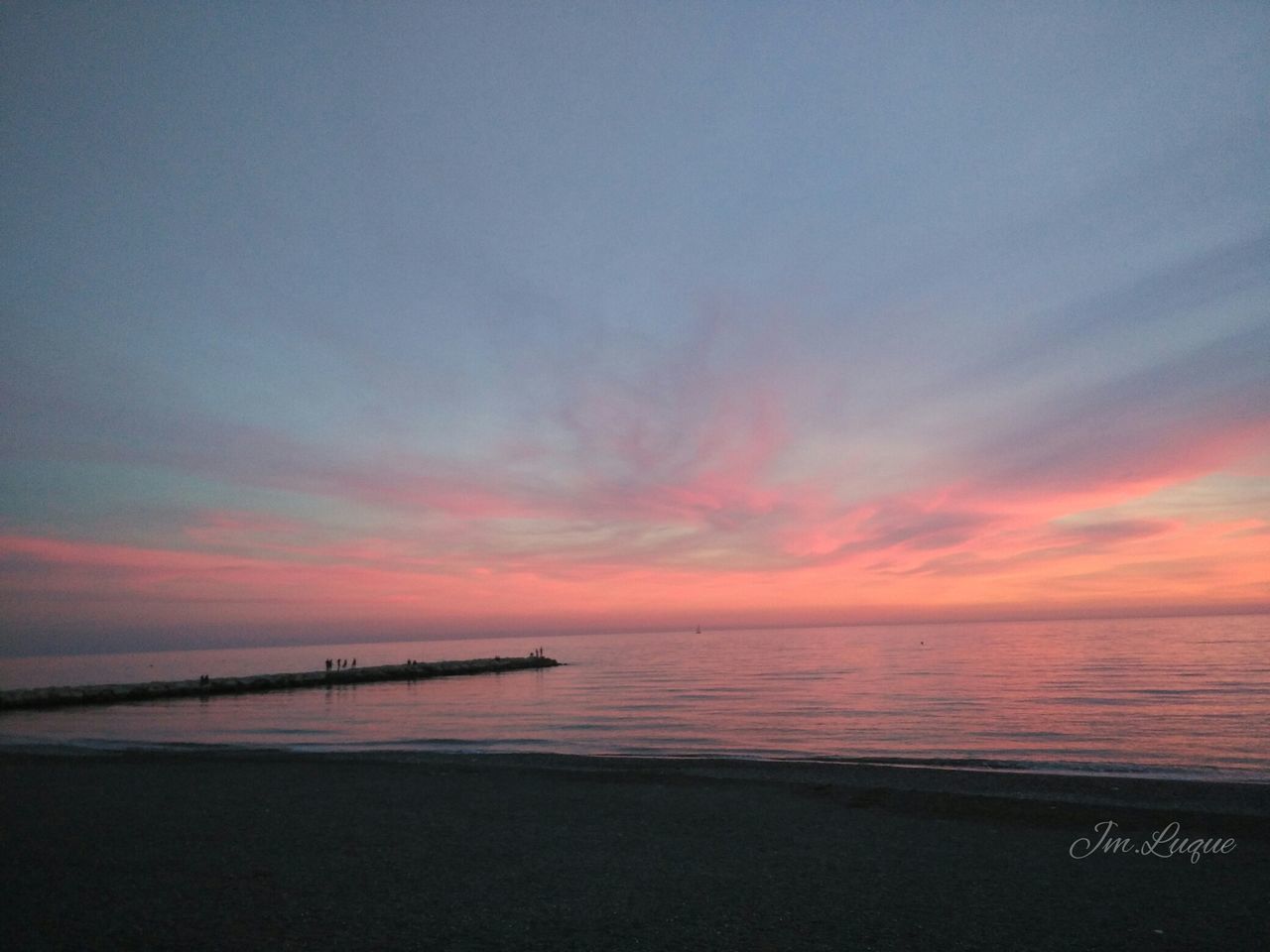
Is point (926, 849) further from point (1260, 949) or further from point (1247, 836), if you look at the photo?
point (1247, 836)

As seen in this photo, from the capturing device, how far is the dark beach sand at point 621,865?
25.3ft

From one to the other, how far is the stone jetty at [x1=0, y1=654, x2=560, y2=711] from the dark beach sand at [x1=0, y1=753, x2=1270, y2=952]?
4581 centimetres

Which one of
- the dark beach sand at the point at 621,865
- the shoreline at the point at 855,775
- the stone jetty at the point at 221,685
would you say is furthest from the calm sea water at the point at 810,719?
the dark beach sand at the point at 621,865

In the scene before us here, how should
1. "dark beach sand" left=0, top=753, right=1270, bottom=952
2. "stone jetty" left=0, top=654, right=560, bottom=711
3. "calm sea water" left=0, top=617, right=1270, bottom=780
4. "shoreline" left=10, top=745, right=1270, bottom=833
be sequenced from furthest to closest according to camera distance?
"stone jetty" left=0, top=654, right=560, bottom=711 → "calm sea water" left=0, top=617, right=1270, bottom=780 → "shoreline" left=10, top=745, right=1270, bottom=833 → "dark beach sand" left=0, top=753, right=1270, bottom=952

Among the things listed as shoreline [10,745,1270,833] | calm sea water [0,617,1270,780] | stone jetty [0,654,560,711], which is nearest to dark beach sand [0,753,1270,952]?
shoreline [10,745,1270,833]

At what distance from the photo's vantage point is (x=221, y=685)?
64562 mm

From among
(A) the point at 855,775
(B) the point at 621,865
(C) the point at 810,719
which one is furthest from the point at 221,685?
(B) the point at 621,865

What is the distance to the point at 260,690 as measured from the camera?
222ft

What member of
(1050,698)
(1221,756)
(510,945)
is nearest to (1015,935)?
(510,945)

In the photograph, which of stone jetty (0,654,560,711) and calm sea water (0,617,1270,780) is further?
stone jetty (0,654,560,711)

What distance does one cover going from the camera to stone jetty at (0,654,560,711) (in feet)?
172

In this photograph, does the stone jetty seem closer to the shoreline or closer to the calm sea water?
the calm sea water

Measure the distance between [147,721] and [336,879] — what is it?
1543 inches

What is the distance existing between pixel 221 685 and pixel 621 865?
67592mm
